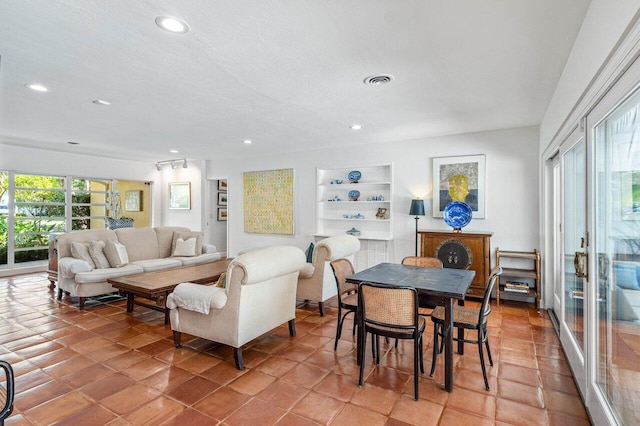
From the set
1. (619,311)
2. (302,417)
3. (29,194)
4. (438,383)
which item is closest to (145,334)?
(302,417)

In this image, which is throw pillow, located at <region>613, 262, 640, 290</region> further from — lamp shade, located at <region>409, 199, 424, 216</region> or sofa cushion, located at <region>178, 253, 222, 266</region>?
sofa cushion, located at <region>178, 253, 222, 266</region>

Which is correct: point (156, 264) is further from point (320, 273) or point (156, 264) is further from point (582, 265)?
point (582, 265)

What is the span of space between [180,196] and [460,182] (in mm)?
6765

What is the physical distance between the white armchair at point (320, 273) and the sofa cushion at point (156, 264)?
7.67 ft

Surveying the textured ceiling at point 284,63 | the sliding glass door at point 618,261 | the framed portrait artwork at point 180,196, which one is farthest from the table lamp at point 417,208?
the framed portrait artwork at point 180,196

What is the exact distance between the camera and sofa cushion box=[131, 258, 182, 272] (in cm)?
487

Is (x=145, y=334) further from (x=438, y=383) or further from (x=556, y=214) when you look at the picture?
(x=556, y=214)

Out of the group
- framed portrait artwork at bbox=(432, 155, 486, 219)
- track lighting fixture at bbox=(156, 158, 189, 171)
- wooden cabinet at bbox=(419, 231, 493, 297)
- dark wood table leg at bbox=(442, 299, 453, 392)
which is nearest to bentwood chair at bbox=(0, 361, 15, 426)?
dark wood table leg at bbox=(442, 299, 453, 392)

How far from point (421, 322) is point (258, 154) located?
5523 millimetres

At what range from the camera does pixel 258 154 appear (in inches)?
280

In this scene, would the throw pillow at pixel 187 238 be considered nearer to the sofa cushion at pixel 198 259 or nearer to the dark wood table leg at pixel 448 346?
the sofa cushion at pixel 198 259

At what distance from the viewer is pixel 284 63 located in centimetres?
266

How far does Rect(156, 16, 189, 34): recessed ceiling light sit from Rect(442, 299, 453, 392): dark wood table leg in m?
2.64

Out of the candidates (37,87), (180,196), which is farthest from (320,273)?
(180,196)
